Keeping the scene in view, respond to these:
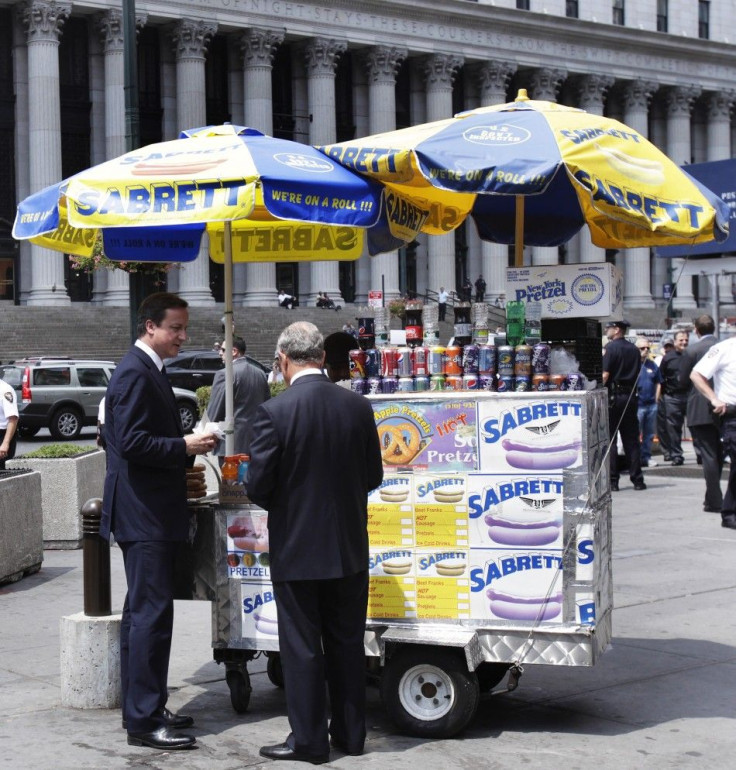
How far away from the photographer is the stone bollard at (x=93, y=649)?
7070 mm

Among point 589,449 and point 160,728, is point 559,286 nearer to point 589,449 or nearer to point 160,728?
point 589,449

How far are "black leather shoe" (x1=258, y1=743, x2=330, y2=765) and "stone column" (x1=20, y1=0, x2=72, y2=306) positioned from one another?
4535cm

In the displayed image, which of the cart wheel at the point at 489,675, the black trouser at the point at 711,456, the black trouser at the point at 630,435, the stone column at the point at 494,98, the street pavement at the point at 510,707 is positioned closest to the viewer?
the street pavement at the point at 510,707

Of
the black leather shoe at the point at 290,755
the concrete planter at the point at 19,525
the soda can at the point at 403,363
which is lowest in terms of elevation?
the black leather shoe at the point at 290,755

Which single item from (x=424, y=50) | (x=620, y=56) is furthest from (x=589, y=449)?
(x=620, y=56)

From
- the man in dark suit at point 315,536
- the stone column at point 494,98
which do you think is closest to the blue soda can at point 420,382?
the man in dark suit at point 315,536

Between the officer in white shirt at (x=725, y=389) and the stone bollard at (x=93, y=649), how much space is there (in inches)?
296

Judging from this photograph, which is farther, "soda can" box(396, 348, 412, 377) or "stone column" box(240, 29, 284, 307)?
"stone column" box(240, 29, 284, 307)

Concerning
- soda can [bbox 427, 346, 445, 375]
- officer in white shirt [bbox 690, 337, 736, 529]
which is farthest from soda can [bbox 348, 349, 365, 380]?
officer in white shirt [bbox 690, 337, 736, 529]

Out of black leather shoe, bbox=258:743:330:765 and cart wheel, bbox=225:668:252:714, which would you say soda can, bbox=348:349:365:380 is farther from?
black leather shoe, bbox=258:743:330:765

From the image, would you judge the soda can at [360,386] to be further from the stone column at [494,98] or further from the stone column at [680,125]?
the stone column at [680,125]

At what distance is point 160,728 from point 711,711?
2.94 metres

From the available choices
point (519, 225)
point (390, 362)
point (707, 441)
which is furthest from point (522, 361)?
point (707, 441)

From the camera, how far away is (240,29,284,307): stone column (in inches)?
2202
